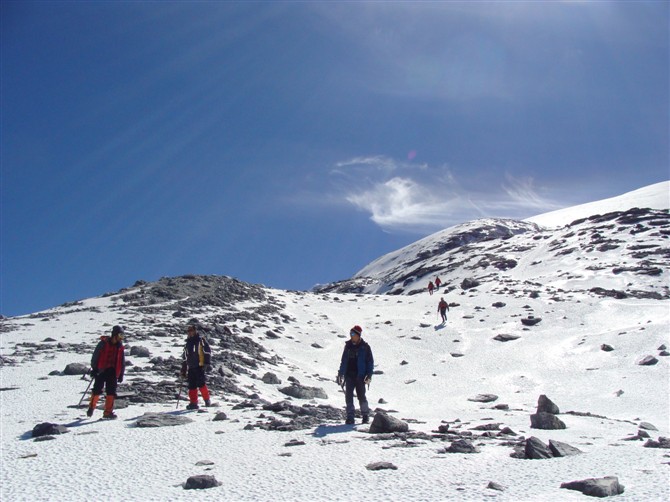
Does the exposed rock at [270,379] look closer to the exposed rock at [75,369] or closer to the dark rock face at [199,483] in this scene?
the exposed rock at [75,369]

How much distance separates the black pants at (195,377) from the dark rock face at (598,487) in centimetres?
1070

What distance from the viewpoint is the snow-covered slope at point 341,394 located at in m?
7.86

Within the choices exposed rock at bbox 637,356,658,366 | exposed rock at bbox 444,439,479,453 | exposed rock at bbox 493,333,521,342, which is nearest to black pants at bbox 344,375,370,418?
exposed rock at bbox 444,439,479,453

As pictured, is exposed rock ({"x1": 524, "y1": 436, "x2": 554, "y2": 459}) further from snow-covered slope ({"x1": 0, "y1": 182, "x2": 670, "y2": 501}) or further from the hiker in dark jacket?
the hiker in dark jacket

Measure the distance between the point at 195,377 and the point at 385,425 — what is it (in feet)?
21.2

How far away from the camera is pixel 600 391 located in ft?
72.4

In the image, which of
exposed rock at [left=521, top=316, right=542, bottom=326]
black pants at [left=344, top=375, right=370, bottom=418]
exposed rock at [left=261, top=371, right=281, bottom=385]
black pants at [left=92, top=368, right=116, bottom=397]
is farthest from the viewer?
exposed rock at [left=521, top=316, right=542, bottom=326]

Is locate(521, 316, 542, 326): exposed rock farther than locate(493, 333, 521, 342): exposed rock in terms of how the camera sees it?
Yes

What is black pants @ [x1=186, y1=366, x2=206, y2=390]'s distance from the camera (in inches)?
577

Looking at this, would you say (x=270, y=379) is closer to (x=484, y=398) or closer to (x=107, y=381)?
(x=107, y=381)

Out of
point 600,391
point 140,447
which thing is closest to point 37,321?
point 140,447

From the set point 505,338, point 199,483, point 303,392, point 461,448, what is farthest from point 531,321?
point 199,483

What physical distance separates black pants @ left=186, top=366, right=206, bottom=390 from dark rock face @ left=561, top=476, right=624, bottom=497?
35.1ft

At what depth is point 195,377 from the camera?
14.8 metres
